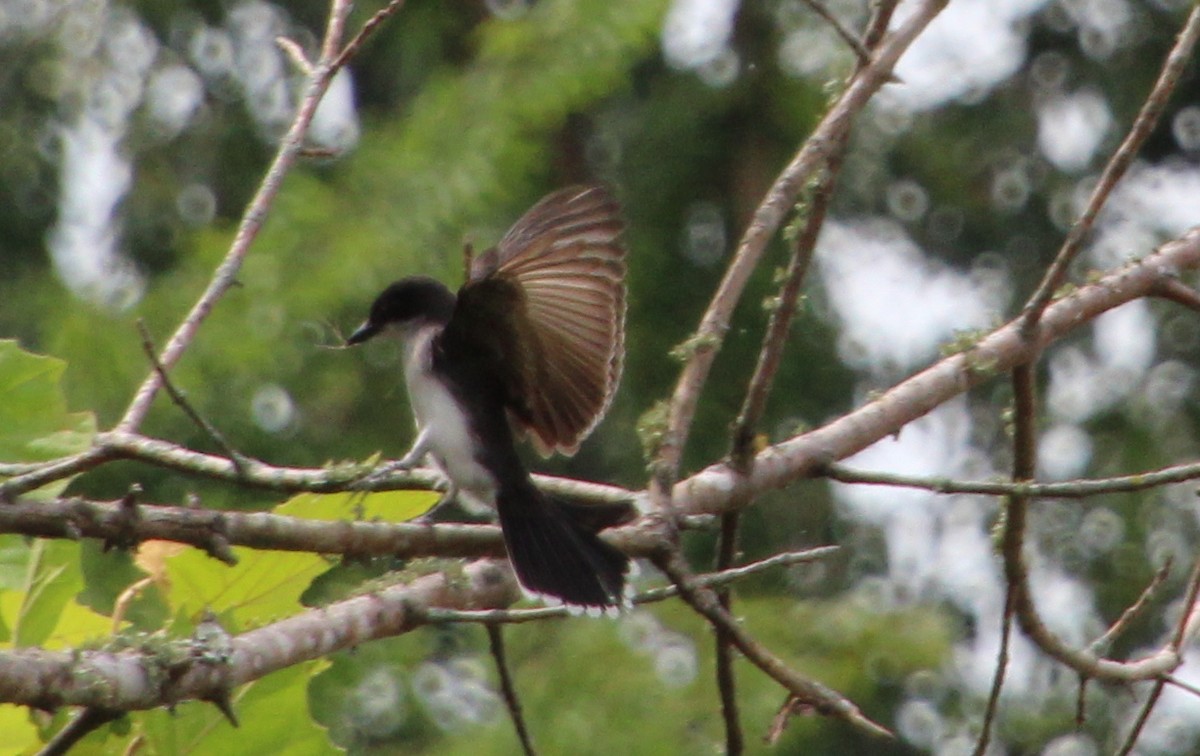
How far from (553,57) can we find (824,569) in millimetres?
2643

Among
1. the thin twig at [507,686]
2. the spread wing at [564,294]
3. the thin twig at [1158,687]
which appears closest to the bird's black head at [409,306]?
the spread wing at [564,294]

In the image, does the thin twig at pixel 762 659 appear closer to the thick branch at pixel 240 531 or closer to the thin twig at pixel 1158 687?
the thick branch at pixel 240 531

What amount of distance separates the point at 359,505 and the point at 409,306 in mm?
1159

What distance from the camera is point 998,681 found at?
8.59 ft

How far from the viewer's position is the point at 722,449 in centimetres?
669

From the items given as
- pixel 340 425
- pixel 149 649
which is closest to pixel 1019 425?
pixel 149 649

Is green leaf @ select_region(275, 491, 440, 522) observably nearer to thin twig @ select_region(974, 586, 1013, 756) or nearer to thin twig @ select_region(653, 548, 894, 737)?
thin twig @ select_region(653, 548, 894, 737)

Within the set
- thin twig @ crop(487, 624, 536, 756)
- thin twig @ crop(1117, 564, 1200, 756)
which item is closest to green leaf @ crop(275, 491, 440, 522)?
thin twig @ crop(487, 624, 536, 756)

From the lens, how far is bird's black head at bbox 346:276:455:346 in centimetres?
341

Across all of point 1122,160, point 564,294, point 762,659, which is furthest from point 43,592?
point 1122,160

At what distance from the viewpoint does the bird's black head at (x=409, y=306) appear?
11.2 feet

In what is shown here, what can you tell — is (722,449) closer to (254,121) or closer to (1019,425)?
(254,121)

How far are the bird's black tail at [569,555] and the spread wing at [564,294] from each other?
10.9 inches

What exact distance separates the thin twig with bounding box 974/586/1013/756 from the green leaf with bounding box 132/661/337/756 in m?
0.94
